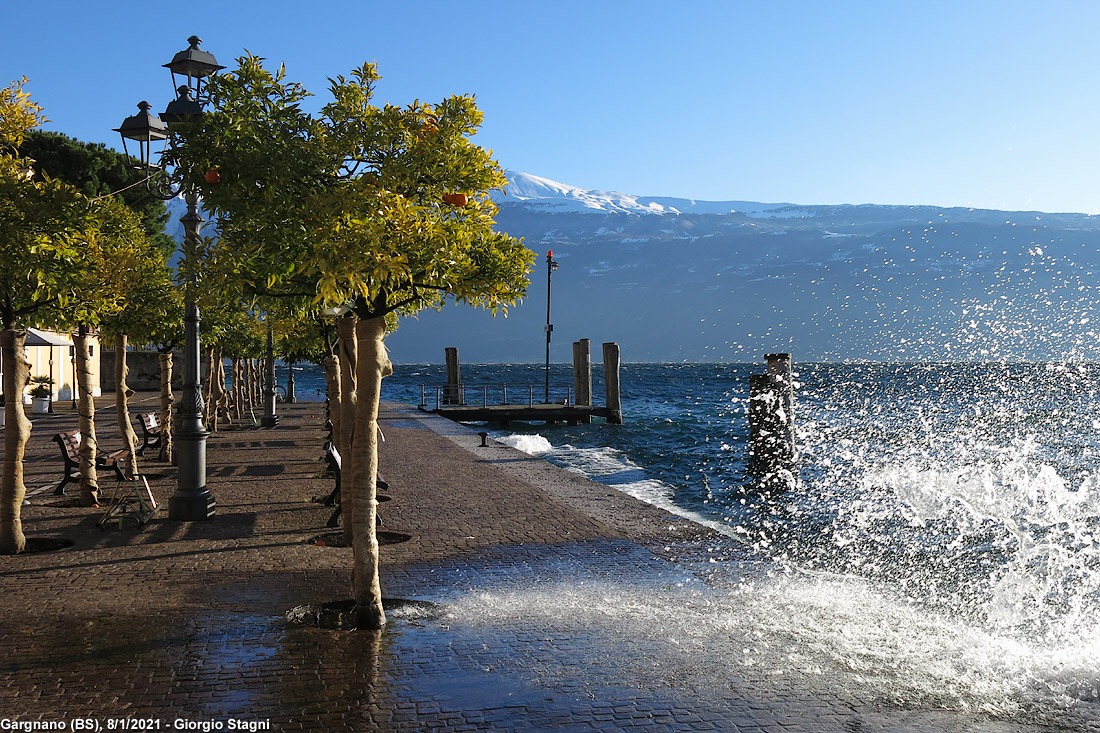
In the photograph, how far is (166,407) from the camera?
17328 millimetres

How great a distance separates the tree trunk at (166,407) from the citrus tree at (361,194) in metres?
10.7

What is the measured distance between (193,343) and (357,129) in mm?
5431

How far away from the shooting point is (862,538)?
1334cm

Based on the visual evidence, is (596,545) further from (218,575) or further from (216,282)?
(216,282)

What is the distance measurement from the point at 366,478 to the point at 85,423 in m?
7.00

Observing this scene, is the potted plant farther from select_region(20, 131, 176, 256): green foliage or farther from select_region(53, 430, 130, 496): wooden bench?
select_region(53, 430, 130, 496): wooden bench

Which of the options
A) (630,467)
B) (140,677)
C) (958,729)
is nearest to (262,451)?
(630,467)

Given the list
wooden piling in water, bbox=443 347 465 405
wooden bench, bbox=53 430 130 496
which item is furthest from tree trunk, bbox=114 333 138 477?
wooden piling in water, bbox=443 347 465 405

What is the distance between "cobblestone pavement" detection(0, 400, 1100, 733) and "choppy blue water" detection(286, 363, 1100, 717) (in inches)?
21.3

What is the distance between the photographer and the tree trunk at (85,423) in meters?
12.0

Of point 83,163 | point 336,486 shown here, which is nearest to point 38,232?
point 336,486

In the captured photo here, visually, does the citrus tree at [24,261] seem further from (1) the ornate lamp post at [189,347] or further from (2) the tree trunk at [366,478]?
(2) the tree trunk at [366,478]

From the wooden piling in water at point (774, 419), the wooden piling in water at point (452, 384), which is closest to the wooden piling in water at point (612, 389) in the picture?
the wooden piling in water at point (452, 384)

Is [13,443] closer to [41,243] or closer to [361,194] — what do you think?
[41,243]
